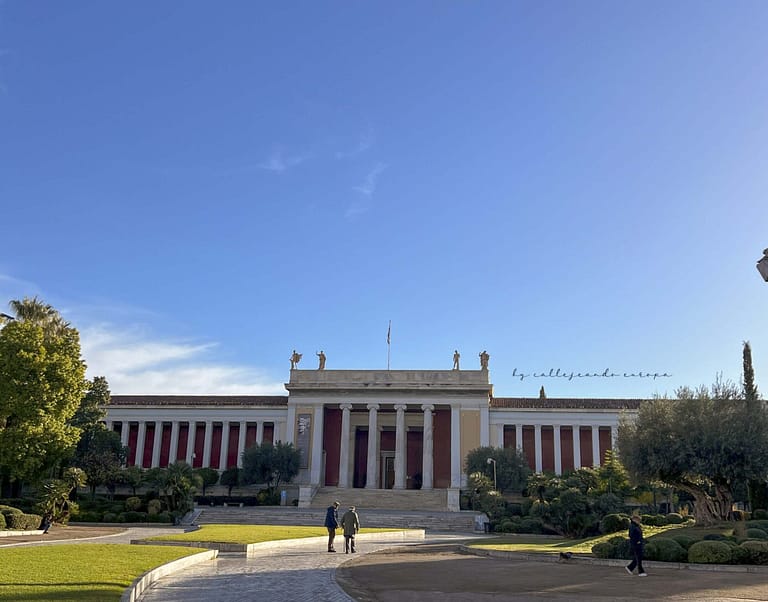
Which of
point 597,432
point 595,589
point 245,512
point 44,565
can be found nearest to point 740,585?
point 595,589

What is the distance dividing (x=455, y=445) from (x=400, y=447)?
4903 mm

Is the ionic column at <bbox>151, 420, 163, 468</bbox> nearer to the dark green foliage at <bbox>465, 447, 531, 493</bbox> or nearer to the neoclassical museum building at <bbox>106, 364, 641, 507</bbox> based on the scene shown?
the neoclassical museum building at <bbox>106, 364, 641, 507</bbox>

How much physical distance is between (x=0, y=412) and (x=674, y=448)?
109 feet

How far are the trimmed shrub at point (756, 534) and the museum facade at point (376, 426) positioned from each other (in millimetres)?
40486

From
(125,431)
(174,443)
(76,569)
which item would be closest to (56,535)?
(76,569)

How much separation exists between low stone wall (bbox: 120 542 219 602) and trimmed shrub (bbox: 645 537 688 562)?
1216 centimetres

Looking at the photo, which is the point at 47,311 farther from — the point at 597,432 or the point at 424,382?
the point at 597,432

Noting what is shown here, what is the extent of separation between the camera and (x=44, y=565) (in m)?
15.3

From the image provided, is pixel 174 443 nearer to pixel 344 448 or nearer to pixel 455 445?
pixel 344 448

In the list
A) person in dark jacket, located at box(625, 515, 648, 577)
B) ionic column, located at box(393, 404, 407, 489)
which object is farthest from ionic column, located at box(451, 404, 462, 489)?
person in dark jacket, located at box(625, 515, 648, 577)

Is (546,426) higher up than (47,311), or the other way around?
(47,311)

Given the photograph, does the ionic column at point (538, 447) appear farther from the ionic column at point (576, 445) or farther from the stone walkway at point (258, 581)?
the stone walkway at point (258, 581)

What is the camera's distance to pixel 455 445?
63.2m

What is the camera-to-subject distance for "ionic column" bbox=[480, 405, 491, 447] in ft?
207
